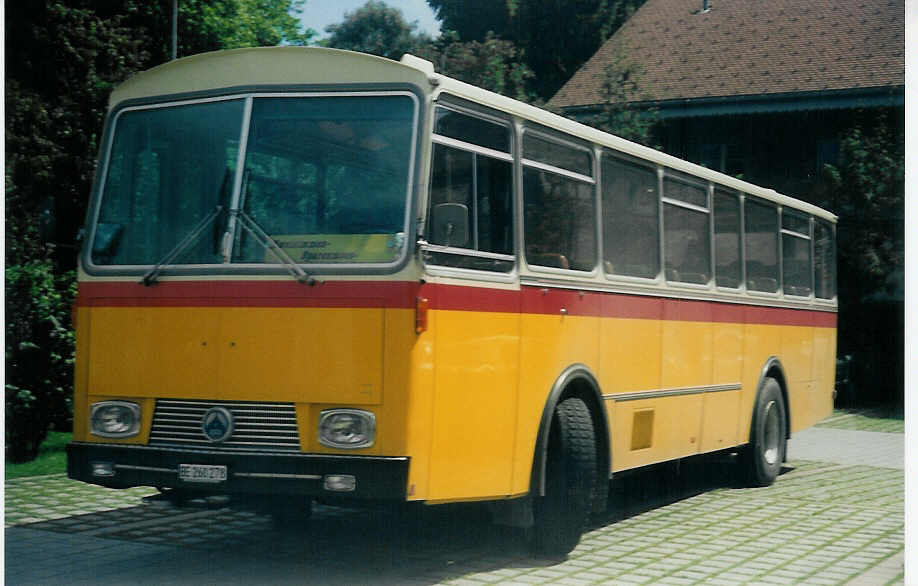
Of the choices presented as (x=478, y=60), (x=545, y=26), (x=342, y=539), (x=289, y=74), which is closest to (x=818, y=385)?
(x=342, y=539)

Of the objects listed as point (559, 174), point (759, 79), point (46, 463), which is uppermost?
point (759, 79)

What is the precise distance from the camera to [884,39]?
65.2 ft

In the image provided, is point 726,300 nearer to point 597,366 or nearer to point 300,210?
point 597,366

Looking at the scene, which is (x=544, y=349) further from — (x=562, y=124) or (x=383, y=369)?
(x=383, y=369)

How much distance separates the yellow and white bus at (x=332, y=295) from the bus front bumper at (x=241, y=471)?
0.5 inches

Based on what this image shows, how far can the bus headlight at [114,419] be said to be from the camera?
7.52m

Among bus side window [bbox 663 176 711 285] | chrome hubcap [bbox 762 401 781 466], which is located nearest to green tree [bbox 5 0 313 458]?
bus side window [bbox 663 176 711 285]

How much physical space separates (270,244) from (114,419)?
146cm

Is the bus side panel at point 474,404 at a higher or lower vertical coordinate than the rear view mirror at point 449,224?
lower

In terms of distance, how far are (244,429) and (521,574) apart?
2.02 metres

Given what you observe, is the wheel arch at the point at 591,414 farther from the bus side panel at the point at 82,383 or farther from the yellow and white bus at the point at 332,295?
the bus side panel at the point at 82,383

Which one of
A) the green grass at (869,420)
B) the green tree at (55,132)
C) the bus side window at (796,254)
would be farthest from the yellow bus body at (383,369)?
the green grass at (869,420)

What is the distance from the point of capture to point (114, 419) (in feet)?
24.8

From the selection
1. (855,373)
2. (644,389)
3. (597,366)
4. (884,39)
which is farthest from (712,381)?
(855,373)
